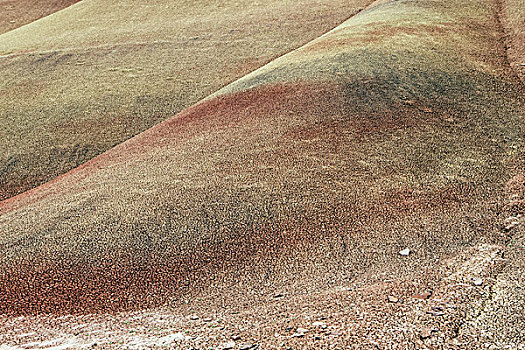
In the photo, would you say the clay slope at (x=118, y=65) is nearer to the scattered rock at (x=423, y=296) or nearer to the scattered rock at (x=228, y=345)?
the scattered rock at (x=228, y=345)

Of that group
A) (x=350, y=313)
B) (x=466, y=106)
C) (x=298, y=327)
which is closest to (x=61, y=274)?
(x=298, y=327)

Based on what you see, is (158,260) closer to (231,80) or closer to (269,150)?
(269,150)

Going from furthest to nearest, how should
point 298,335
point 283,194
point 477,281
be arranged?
point 283,194
point 477,281
point 298,335

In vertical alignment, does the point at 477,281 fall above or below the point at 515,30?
below

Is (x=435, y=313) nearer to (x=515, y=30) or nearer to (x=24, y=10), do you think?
(x=515, y=30)

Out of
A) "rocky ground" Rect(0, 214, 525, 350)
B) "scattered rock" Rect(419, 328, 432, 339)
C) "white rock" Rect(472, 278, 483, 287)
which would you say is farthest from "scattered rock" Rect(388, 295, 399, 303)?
"white rock" Rect(472, 278, 483, 287)

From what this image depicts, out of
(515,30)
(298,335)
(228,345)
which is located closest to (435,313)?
(298,335)

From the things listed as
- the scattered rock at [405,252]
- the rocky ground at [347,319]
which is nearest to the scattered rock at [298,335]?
the rocky ground at [347,319]
